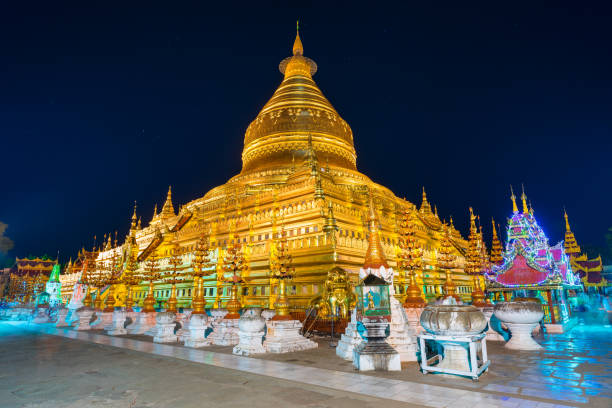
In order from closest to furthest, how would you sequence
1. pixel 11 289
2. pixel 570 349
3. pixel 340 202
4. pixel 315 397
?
pixel 315 397
pixel 570 349
pixel 340 202
pixel 11 289

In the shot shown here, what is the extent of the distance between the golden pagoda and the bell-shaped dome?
0.11m

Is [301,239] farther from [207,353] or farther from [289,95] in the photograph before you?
[289,95]

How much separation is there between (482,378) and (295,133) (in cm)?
2910

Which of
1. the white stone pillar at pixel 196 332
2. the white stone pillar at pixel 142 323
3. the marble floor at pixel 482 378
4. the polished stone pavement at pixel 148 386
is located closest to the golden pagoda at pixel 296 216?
the white stone pillar at pixel 196 332

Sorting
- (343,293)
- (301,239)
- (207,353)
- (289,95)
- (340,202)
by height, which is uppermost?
(289,95)

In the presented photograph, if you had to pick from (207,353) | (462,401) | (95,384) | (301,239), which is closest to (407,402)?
(462,401)

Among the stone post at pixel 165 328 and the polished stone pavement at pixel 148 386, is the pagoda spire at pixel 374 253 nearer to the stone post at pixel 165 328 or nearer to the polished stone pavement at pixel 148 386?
the polished stone pavement at pixel 148 386

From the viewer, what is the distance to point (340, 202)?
23484 millimetres

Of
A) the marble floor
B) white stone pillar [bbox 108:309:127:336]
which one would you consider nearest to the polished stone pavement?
the marble floor

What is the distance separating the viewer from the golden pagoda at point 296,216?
20.3 m

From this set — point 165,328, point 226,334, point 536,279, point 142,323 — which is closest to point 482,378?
point 226,334

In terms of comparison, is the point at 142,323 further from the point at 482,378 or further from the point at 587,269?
the point at 587,269

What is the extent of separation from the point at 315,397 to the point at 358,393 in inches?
30.5

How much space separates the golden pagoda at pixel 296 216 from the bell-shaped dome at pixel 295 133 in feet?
0.36
